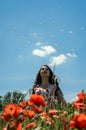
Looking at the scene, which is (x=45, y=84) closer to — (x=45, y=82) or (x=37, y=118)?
(x=45, y=82)

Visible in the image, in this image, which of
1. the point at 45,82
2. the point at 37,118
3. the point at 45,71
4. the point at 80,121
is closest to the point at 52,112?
the point at 37,118

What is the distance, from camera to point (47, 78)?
10562 millimetres

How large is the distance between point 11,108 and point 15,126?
0.35 m

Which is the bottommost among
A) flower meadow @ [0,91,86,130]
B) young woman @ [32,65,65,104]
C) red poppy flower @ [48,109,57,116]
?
flower meadow @ [0,91,86,130]

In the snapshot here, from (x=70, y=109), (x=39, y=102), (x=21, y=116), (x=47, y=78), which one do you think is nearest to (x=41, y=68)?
(x=47, y=78)

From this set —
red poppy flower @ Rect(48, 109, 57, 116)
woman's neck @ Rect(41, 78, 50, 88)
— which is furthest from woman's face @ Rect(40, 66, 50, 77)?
red poppy flower @ Rect(48, 109, 57, 116)

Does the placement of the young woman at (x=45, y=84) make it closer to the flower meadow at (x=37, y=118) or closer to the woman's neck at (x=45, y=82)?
the woman's neck at (x=45, y=82)

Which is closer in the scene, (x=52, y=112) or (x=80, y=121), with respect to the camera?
(x=80, y=121)

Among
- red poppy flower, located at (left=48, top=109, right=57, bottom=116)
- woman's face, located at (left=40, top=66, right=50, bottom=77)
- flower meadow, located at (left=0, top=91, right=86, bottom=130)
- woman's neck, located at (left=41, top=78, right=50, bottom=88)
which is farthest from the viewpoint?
woman's neck, located at (left=41, top=78, right=50, bottom=88)

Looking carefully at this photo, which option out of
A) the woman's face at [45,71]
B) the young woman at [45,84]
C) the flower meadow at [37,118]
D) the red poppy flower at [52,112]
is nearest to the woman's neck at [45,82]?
the young woman at [45,84]

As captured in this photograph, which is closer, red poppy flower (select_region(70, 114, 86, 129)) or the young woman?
red poppy flower (select_region(70, 114, 86, 129))

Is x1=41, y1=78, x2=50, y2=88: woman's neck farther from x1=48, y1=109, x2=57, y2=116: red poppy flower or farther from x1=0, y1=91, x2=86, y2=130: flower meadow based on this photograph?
x1=48, y1=109, x2=57, y2=116: red poppy flower

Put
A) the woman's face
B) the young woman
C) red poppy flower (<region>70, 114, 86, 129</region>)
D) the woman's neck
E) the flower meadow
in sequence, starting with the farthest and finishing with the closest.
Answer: the woman's neck
the woman's face
the young woman
the flower meadow
red poppy flower (<region>70, 114, 86, 129</region>)

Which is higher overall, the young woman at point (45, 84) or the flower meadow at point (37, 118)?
the young woman at point (45, 84)
